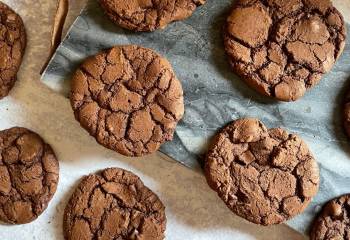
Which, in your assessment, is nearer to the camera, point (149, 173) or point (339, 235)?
point (339, 235)

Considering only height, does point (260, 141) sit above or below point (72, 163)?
above

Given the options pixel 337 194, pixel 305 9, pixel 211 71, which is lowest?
pixel 337 194

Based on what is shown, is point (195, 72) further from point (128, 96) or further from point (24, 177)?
point (24, 177)

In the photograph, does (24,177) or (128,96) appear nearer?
(128,96)

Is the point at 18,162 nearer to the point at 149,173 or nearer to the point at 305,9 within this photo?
the point at 149,173

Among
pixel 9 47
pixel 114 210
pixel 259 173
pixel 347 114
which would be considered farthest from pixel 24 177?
pixel 347 114

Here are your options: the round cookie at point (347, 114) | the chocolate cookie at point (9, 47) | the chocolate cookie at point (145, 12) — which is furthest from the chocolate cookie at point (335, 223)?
the chocolate cookie at point (9, 47)

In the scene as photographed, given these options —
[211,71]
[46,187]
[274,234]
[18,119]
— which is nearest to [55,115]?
[18,119]
